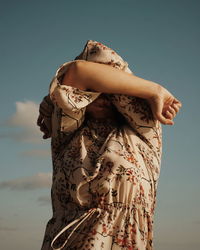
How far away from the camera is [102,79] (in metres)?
1.82

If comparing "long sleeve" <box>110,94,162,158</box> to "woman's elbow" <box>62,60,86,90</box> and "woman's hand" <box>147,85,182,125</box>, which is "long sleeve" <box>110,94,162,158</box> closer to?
"woman's hand" <box>147,85,182,125</box>

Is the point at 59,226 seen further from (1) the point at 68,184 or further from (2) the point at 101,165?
(2) the point at 101,165

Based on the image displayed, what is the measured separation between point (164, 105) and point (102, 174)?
1.58ft

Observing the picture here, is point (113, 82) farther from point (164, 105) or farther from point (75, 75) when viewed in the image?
point (164, 105)

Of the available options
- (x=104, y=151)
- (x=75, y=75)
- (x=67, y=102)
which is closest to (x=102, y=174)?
(x=104, y=151)

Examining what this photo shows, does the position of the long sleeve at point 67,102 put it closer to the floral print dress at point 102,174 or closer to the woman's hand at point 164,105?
the floral print dress at point 102,174

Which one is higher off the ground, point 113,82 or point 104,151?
point 113,82

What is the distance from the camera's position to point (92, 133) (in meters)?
1.88

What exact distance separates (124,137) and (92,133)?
147mm

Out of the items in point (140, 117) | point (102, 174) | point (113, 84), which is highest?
point (113, 84)

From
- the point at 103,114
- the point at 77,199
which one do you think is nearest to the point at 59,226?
the point at 77,199

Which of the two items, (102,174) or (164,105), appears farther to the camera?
(164,105)

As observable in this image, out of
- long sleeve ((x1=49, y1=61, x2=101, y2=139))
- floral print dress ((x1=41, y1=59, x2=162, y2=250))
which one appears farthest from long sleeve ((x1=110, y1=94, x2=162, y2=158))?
long sleeve ((x1=49, y1=61, x2=101, y2=139))

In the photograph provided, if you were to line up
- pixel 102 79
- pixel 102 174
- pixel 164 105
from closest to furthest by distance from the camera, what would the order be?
pixel 102 174
pixel 102 79
pixel 164 105
